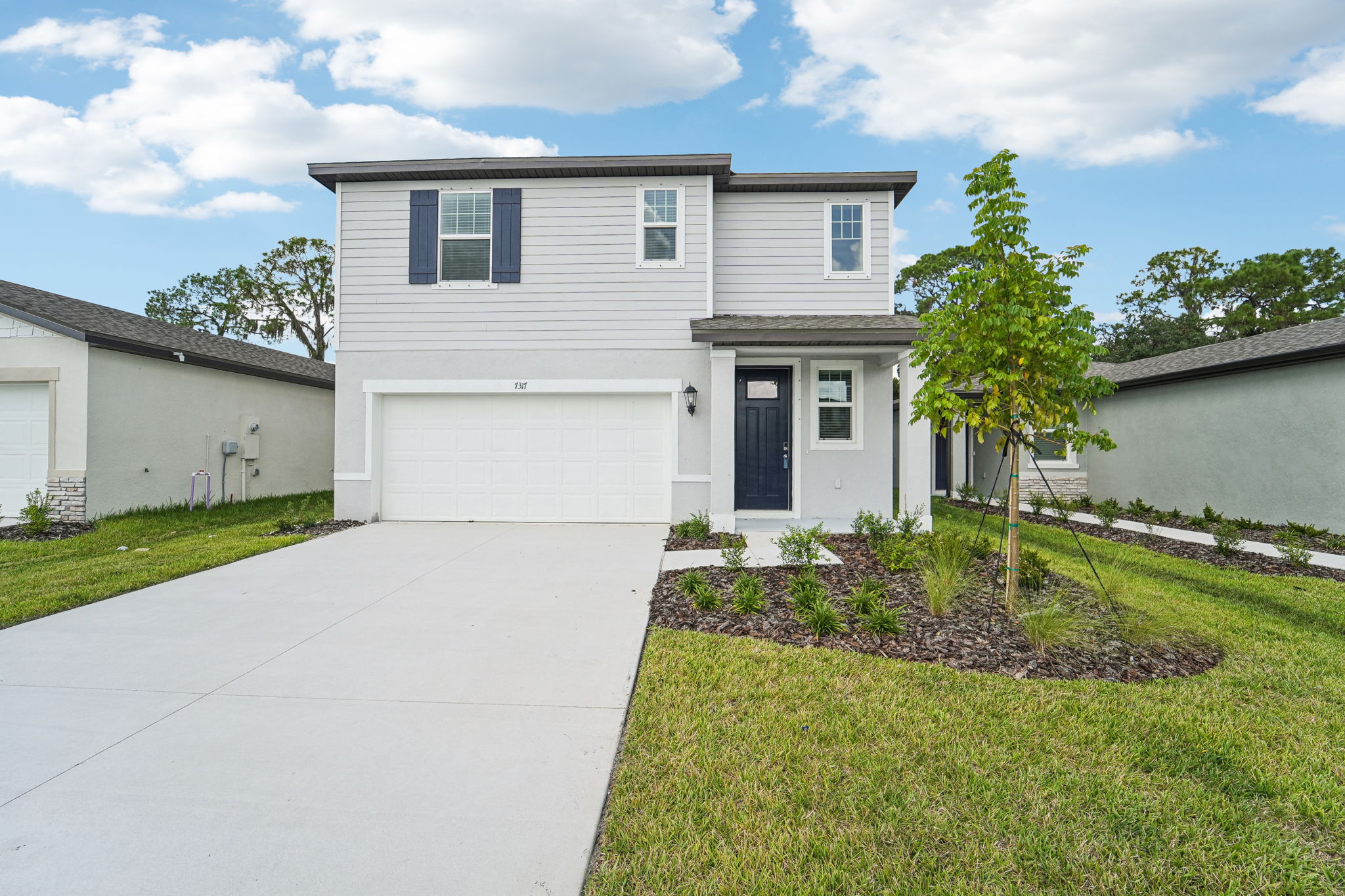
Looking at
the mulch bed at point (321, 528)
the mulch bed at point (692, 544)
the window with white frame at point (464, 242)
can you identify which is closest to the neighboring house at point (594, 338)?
the window with white frame at point (464, 242)

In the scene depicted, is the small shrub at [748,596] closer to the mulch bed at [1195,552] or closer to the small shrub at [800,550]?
the small shrub at [800,550]

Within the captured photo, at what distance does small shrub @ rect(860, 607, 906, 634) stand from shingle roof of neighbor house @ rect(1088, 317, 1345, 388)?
338 inches

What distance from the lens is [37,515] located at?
27.6ft

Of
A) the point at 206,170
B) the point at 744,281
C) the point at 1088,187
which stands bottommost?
the point at 744,281

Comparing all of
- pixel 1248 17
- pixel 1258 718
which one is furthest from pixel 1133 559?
pixel 1248 17

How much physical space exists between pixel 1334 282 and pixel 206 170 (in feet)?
136

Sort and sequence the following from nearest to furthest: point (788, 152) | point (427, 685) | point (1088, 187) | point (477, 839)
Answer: point (477, 839), point (427, 685), point (788, 152), point (1088, 187)

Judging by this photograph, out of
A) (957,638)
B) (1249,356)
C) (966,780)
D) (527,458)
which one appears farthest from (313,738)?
(1249,356)

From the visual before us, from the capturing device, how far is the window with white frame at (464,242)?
9.38m

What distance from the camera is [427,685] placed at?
11.8ft

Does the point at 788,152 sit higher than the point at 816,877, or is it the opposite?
the point at 788,152

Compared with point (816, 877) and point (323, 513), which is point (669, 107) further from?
point (816, 877)

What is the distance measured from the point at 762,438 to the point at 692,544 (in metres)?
2.60

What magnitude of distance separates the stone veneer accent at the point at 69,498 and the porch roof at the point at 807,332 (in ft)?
30.5
